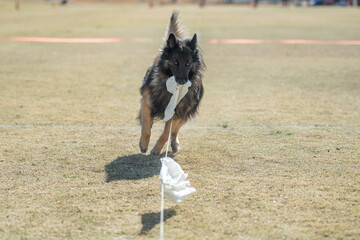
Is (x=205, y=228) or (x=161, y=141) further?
(x=161, y=141)

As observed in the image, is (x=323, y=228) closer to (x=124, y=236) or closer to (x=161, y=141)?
(x=124, y=236)

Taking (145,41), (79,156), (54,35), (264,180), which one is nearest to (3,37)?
(54,35)

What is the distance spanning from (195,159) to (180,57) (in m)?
1.36

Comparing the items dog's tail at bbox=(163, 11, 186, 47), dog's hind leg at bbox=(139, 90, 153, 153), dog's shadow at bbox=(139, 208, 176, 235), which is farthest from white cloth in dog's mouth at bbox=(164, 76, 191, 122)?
dog's shadow at bbox=(139, 208, 176, 235)

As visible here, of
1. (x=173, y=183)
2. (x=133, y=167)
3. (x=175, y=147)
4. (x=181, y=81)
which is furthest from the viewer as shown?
(x=175, y=147)

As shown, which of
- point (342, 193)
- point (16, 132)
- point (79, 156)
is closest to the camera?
point (342, 193)

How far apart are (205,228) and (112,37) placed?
22.5m

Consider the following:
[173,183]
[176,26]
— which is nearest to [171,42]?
[176,26]

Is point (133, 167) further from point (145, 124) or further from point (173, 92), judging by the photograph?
point (173, 92)

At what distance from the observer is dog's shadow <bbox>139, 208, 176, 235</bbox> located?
437 cm

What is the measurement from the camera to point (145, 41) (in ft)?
78.4

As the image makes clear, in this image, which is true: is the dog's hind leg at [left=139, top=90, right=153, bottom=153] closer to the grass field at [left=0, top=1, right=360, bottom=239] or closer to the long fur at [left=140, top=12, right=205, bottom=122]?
the long fur at [left=140, top=12, right=205, bottom=122]

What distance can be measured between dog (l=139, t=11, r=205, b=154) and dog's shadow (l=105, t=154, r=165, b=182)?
28 centimetres

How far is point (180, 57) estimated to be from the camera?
6340 millimetres
